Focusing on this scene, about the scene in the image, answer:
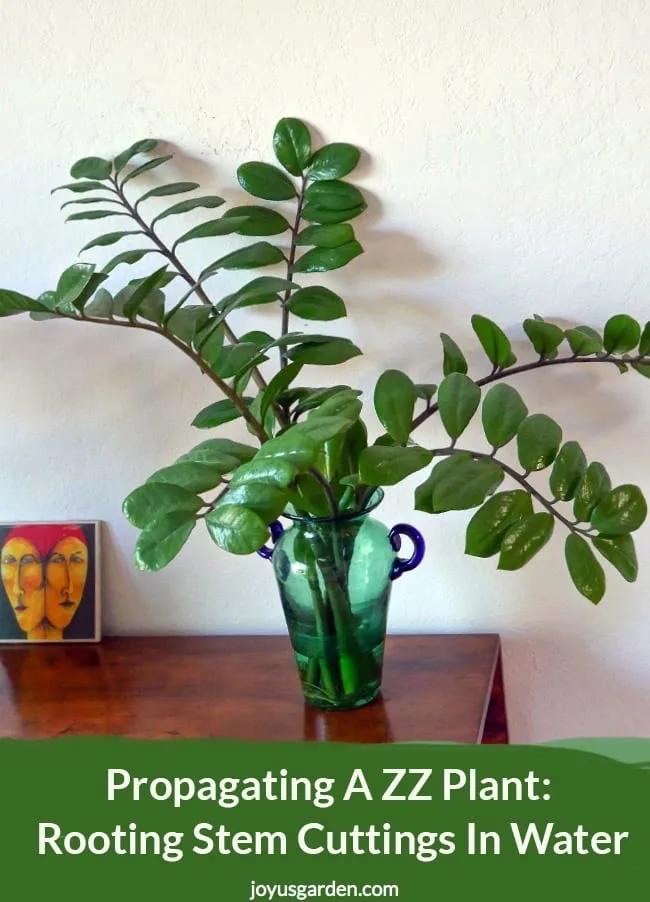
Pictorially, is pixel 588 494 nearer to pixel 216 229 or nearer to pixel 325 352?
pixel 325 352

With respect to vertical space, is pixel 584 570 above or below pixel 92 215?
below

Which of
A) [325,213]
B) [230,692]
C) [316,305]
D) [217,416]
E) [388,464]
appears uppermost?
[325,213]

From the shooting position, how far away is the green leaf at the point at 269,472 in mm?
846

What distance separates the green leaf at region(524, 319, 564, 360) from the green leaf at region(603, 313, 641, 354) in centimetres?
5

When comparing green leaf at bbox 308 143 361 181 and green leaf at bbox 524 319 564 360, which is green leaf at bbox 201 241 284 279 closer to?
green leaf at bbox 308 143 361 181

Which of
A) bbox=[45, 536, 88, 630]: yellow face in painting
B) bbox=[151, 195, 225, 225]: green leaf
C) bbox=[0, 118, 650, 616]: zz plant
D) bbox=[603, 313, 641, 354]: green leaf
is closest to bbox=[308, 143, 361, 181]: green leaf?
bbox=[0, 118, 650, 616]: zz plant

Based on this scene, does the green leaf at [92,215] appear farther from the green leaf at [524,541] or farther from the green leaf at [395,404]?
the green leaf at [524,541]

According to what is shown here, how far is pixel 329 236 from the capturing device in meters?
1.18

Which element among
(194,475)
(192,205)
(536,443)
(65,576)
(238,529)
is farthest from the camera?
(65,576)

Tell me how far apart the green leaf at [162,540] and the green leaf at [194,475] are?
47mm

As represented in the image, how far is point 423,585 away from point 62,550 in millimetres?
442

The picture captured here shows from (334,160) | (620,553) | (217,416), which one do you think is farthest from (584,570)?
(334,160)

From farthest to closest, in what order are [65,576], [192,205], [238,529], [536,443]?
[65,576] → [192,205] → [536,443] → [238,529]

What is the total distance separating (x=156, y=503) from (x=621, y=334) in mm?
515
